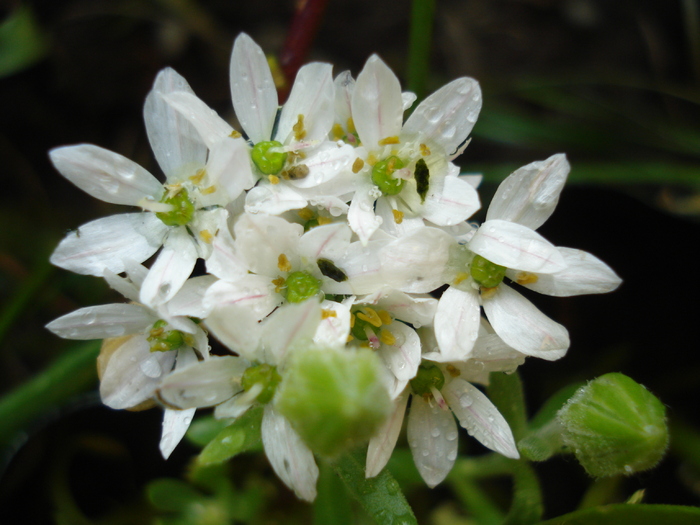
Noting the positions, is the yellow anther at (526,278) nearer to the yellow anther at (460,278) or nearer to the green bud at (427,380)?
the yellow anther at (460,278)

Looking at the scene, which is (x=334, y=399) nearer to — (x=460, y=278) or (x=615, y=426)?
(x=460, y=278)

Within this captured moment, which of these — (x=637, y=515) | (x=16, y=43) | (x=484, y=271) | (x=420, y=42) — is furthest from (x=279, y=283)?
(x=16, y=43)

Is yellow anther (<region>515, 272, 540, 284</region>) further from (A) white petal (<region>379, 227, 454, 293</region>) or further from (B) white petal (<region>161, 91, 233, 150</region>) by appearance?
(B) white petal (<region>161, 91, 233, 150</region>)

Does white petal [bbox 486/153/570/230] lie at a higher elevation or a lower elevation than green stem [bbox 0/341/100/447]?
higher

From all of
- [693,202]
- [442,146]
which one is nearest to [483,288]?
[442,146]

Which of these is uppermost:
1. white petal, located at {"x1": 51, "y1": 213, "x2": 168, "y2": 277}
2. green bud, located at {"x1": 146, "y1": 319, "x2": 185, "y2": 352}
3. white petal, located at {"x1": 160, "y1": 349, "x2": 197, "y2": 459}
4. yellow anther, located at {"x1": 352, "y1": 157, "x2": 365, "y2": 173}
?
yellow anther, located at {"x1": 352, "y1": 157, "x2": 365, "y2": 173}

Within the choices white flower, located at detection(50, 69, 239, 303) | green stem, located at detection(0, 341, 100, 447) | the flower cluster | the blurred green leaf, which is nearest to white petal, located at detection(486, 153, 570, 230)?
the flower cluster

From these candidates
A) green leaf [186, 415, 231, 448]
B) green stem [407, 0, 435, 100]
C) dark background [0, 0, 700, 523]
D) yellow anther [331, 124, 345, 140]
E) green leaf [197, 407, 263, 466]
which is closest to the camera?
green leaf [197, 407, 263, 466]
